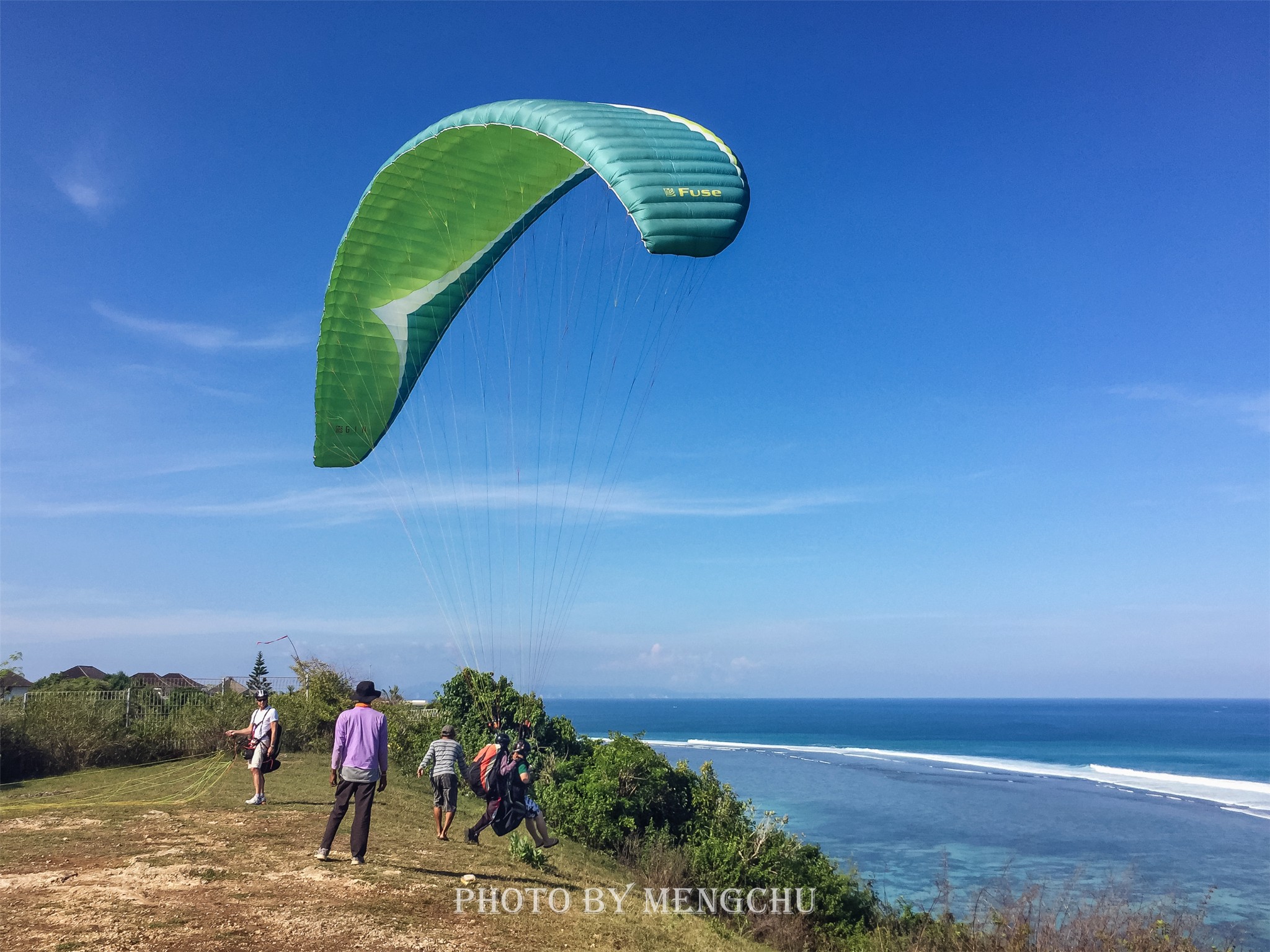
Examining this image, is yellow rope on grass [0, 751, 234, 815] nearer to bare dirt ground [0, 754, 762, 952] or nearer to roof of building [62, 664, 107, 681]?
bare dirt ground [0, 754, 762, 952]

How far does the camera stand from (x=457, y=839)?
849 cm

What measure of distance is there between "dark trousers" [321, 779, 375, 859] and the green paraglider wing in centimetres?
522

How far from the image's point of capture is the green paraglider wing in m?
8.06

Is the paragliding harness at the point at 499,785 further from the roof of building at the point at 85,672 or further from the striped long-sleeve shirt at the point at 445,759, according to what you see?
the roof of building at the point at 85,672

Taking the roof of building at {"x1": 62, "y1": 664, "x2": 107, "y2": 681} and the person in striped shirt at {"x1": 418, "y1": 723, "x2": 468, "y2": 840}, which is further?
the roof of building at {"x1": 62, "y1": 664, "x2": 107, "y2": 681}

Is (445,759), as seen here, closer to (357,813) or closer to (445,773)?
(445,773)

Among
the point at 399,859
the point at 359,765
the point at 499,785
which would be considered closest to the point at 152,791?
the point at 399,859

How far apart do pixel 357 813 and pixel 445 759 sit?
1.72 meters

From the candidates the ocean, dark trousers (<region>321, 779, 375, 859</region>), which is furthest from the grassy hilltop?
the ocean

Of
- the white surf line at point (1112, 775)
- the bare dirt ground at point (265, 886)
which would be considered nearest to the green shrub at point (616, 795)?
the bare dirt ground at point (265, 886)

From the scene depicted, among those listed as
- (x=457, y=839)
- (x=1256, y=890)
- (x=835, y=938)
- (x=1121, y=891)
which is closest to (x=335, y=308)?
(x=457, y=839)

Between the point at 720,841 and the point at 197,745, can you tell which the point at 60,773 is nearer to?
the point at 197,745

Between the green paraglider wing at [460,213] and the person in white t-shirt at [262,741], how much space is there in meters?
3.26

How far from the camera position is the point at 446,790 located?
8203mm
